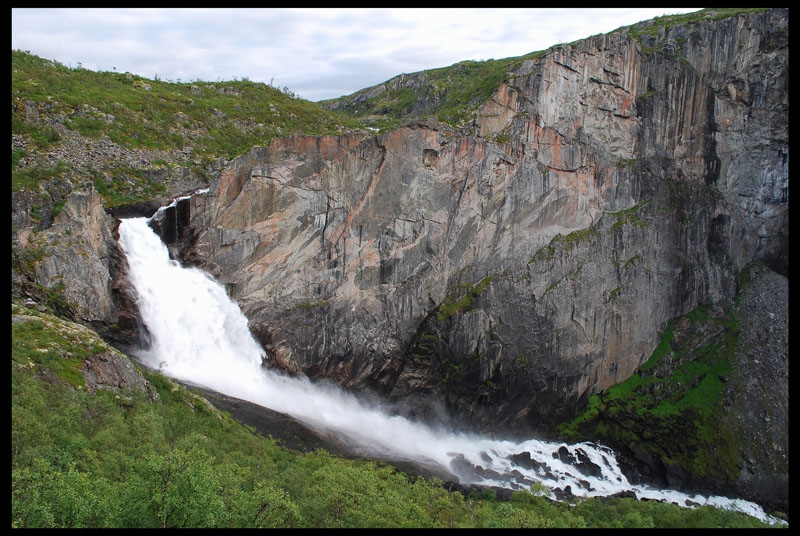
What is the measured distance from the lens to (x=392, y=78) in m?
51.0

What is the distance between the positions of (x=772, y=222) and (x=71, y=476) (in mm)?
43773

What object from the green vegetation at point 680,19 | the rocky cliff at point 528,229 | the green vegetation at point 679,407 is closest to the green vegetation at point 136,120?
the rocky cliff at point 528,229

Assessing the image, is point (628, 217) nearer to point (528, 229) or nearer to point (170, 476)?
point (528, 229)

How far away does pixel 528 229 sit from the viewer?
3397 cm

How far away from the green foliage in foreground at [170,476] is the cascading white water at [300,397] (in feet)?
21.2

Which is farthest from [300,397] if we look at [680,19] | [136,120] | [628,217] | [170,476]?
[680,19]

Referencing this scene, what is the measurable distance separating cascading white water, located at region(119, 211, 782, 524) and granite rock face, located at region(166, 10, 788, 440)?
1.15 metres

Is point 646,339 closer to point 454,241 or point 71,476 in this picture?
point 454,241

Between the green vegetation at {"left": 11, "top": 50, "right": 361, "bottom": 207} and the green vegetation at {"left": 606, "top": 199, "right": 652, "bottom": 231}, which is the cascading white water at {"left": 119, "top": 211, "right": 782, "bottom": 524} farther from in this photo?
the green vegetation at {"left": 606, "top": 199, "right": 652, "bottom": 231}

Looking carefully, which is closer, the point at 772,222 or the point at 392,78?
the point at 772,222

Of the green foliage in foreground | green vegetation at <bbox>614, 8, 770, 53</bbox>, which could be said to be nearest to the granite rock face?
green vegetation at <bbox>614, 8, 770, 53</bbox>

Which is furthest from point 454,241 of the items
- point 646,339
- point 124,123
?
point 124,123

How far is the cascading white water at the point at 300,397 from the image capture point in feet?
86.4

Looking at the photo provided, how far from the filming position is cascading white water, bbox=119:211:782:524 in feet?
86.4
